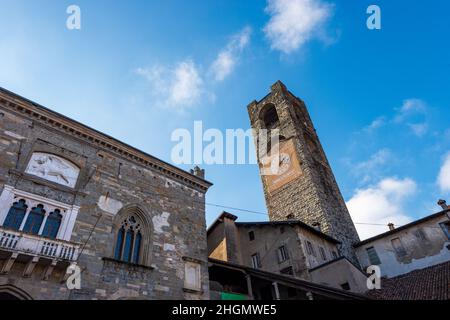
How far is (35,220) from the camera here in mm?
9656

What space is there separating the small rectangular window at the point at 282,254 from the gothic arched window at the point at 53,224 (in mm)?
13337

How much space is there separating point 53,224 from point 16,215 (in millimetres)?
1107

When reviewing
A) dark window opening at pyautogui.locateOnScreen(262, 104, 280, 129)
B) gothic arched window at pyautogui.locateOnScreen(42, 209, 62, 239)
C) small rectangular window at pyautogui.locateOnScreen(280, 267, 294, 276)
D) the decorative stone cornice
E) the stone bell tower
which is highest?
dark window opening at pyautogui.locateOnScreen(262, 104, 280, 129)

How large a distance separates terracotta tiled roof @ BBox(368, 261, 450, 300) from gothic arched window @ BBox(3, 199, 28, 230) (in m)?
14.9

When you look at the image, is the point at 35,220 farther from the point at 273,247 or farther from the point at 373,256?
the point at 373,256

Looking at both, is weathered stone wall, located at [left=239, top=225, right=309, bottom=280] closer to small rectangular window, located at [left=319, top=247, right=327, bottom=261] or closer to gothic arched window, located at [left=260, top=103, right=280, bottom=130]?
small rectangular window, located at [left=319, top=247, right=327, bottom=261]

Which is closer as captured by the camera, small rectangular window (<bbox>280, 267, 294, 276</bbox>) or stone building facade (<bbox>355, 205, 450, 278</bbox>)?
small rectangular window (<bbox>280, 267, 294, 276</bbox>)

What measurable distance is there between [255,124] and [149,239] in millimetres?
26198

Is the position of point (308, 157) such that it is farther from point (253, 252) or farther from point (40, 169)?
point (40, 169)

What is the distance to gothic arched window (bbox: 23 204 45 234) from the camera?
941cm

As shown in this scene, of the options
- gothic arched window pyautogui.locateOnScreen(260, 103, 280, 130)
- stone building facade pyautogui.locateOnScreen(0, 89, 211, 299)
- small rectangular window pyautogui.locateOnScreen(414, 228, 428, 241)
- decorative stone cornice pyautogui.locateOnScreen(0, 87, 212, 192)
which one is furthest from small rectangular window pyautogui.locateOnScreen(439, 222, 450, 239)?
gothic arched window pyautogui.locateOnScreen(260, 103, 280, 130)

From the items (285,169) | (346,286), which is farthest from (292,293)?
(285,169)

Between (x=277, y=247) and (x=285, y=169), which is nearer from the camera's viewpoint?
(x=277, y=247)
